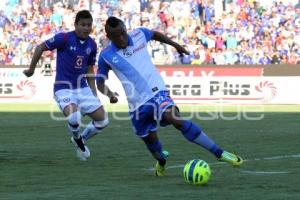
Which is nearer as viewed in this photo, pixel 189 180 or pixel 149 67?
pixel 189 180

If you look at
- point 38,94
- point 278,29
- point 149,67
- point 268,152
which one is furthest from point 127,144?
point 278,29

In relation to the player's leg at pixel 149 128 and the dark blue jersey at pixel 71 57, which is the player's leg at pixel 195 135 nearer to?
the player's leg at pixel 149 128

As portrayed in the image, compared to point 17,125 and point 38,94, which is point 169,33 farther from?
point 17,125

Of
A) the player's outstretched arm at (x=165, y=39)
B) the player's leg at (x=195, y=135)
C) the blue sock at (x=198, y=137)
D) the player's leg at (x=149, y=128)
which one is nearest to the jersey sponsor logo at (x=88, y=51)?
the player's outstretched arm at (x=165, y=39)

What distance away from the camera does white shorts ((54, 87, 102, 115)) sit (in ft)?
43.3

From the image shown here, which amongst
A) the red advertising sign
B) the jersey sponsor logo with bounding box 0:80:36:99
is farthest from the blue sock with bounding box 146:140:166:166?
the jersey sponsor logo with bounding box 0:80:36:99

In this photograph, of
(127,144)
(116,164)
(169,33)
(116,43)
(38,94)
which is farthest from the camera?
(169,33)

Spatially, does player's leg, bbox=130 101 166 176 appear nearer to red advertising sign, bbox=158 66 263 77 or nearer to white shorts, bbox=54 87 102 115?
white shorts, bbox=54 87 102 115

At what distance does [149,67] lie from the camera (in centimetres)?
1089

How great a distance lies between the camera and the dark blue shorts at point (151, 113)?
10.6 metres

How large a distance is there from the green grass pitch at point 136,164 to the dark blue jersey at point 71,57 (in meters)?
1.24

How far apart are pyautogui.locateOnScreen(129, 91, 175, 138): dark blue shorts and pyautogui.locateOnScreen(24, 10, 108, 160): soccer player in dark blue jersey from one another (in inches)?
93.2

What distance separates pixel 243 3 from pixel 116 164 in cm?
2336

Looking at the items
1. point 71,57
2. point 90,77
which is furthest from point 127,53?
point 90,77
